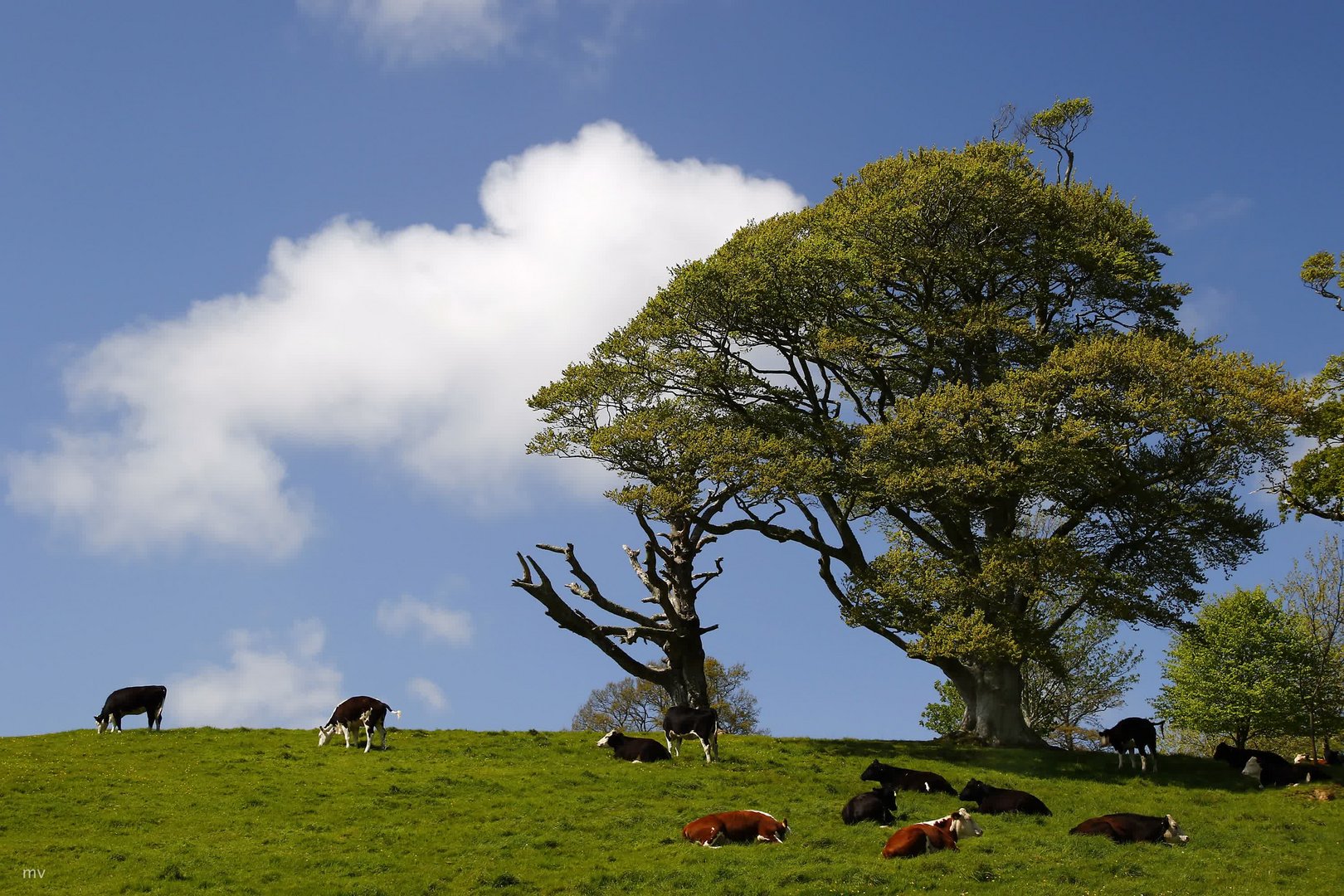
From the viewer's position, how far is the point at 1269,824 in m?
26.6

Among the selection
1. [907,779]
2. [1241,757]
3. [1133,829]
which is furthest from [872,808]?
[1241,757]

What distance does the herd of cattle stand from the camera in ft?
75.3

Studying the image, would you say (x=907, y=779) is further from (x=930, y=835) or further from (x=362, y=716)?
(x=362, y=716)

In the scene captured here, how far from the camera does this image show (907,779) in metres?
28.3

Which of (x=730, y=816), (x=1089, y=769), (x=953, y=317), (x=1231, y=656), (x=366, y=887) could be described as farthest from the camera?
(x=1231, y=656)

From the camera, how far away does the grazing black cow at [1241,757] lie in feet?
107

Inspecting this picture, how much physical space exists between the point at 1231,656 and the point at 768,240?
2780 cm

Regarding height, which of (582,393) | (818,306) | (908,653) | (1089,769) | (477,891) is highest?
(818,306)

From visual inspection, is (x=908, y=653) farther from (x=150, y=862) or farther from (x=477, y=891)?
(x=150, y=862)

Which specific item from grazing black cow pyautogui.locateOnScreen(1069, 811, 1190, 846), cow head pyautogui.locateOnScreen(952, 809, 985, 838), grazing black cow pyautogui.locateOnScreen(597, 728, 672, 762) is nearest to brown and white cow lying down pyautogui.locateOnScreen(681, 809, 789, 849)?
cow head pyautogui.locateOnScreen(952, 809, 985, 838)

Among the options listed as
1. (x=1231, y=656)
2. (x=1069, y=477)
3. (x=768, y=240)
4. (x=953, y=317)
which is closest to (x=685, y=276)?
(x=768, y=240)

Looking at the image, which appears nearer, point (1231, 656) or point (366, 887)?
point (366, 887)

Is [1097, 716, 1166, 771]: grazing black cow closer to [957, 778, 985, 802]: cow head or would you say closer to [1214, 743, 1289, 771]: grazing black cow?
[1214, 743, 1289, 771]: grazing black cow

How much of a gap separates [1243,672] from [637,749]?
30.2 meters
